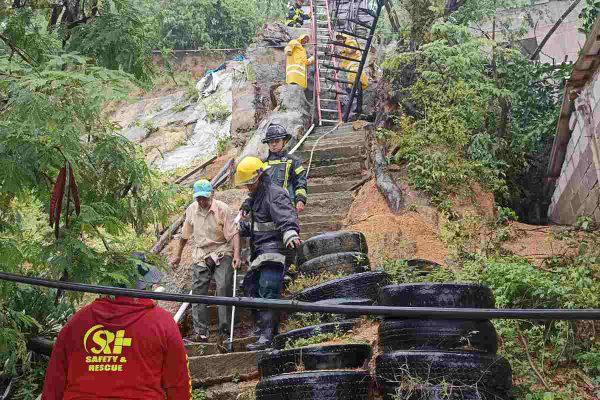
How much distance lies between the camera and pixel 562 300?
7.46m

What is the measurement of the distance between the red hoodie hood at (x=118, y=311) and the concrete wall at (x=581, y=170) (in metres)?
7.99

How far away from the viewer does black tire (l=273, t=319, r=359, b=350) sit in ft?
24.2

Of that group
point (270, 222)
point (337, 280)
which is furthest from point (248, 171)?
point (337, 280)

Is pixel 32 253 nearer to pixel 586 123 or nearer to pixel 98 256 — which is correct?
pixel 98 256

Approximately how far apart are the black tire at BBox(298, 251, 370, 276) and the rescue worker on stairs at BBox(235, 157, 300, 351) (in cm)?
73

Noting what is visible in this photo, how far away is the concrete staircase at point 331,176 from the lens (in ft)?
40.7

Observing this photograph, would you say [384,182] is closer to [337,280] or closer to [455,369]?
[337,280]

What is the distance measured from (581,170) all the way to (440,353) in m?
7.31

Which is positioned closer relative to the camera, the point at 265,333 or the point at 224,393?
the point at 224,393

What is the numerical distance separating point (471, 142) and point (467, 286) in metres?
8.05

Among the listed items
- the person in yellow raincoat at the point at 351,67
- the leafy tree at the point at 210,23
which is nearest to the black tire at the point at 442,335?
the person in yellow raincoat at the point at 351,67

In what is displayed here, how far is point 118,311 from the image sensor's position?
4.36 metres

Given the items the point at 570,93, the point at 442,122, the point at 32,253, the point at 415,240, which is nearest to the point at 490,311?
the point at 32,253

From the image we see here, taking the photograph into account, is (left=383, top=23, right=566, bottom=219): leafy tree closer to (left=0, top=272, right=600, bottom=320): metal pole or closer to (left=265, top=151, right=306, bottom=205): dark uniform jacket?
(left=265, top=151, right=306, bottom=205): dark uniform jacket
